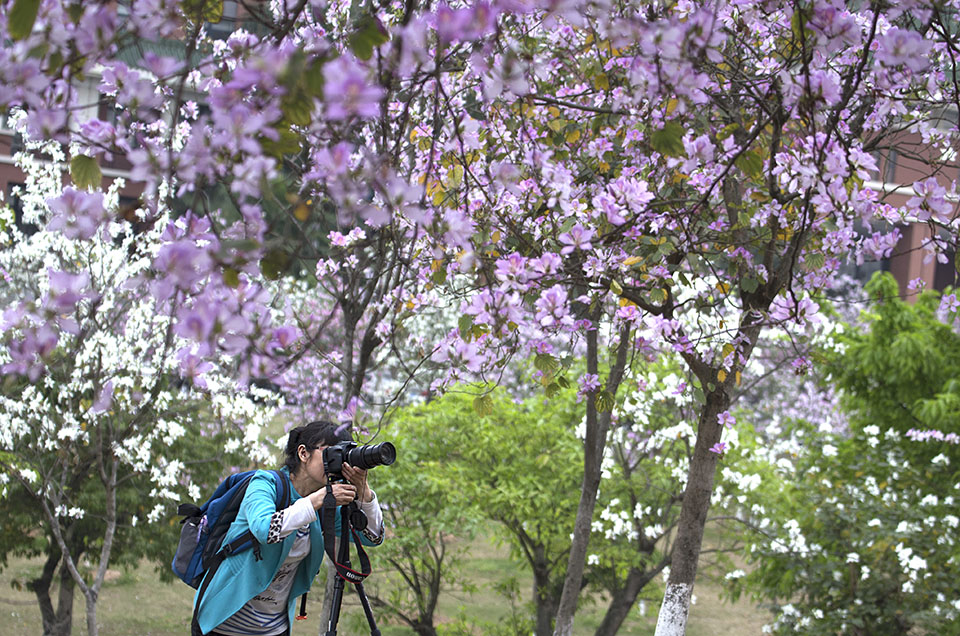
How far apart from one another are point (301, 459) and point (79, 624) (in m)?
7.92

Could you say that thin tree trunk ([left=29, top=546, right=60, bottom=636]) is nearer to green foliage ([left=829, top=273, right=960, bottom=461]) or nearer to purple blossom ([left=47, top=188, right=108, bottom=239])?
green foliage ([left=829, top=273, right=960, bottom=461])

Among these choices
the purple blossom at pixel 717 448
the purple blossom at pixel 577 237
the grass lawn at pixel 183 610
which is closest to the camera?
the purple blossom at pixel 577 237

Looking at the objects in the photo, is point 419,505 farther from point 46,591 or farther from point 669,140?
point 669,140

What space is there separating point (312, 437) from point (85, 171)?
1.78 m

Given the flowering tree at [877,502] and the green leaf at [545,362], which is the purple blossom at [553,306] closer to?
the green leaf at [545,362]

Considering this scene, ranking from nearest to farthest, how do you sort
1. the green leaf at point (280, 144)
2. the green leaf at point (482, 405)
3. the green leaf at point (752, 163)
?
the green leaf at point (280, 144) < the green leaf at point (752, 163) < the green leaf at point (482, 405)

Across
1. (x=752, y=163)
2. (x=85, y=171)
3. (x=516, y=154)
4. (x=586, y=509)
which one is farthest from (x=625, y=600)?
(x=85, y=171)

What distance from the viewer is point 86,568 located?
386 inches

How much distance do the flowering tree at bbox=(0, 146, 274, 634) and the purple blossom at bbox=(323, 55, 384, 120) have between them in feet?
16.4

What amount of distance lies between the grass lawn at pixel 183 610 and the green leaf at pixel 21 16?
7312 mm

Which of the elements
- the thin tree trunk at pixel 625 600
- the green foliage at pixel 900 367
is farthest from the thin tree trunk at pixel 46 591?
the green foliage at pixel 900 367

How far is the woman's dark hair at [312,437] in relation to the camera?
11.2 feet

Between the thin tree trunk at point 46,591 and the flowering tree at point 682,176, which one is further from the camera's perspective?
the thin tree trunk at point 46,591

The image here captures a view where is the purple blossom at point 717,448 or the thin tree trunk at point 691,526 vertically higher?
the purple blossom at point 717,448
